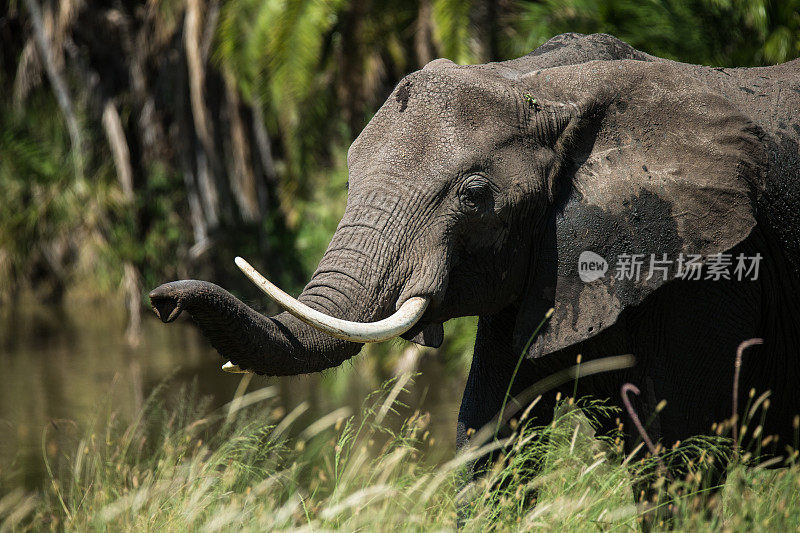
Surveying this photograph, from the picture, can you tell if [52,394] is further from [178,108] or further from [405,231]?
[405,231]

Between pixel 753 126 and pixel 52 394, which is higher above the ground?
pixel 753 126

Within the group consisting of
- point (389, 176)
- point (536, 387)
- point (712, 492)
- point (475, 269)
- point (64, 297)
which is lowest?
point (64, 297)

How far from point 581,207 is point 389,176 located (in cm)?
75

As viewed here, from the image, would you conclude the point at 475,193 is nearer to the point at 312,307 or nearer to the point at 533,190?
the point at 533,190

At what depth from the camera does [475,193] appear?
3.95m

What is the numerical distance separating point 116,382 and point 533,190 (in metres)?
5.29

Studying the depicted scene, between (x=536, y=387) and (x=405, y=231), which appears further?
(x=536, y=387)

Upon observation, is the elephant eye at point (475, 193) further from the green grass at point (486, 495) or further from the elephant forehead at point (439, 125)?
the green grass at point (486, 495)

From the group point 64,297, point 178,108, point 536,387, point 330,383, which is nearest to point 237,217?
point 178,108

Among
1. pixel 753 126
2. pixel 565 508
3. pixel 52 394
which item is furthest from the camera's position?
pixel 52 394

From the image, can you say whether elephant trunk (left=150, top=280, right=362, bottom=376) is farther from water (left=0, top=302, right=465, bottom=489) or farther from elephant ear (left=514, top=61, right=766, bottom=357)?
water (left=0, top=302, right=465, bottom=489)

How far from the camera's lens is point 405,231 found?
152 inches

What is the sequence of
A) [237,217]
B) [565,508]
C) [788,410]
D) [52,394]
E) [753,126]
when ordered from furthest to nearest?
[237,217] < [52,394] < [788,410] < [753,126] < [565,508]

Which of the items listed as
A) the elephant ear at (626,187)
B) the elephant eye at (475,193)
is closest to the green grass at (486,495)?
the elephant ear at (626,187)
